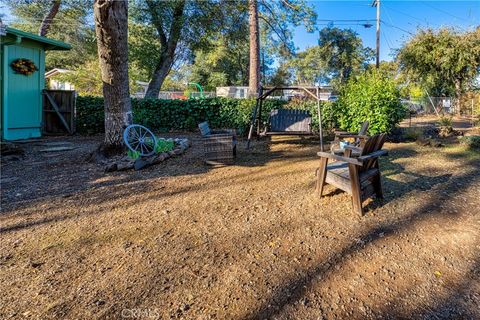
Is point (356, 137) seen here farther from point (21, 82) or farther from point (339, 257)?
point (21, 82)

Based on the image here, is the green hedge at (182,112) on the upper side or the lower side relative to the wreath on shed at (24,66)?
lower

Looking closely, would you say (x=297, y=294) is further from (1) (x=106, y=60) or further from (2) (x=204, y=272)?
(1) (x=106, y=60)

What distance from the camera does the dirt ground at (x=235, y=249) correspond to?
5.73 ft

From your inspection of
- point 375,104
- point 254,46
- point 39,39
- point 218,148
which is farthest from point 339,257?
point 254,46

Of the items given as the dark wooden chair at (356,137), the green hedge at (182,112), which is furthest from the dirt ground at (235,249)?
the green hedge at (182,112)

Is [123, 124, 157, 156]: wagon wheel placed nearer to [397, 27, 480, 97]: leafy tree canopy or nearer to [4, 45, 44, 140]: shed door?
[4, 45, 44, 140]: shed door

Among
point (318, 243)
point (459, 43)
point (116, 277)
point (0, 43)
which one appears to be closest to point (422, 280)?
point (318, 243)

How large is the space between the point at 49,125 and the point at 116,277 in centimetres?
804

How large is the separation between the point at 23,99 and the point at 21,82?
0.40 m

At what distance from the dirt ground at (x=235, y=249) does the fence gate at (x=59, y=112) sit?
16.0 ft

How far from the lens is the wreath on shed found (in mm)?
7184

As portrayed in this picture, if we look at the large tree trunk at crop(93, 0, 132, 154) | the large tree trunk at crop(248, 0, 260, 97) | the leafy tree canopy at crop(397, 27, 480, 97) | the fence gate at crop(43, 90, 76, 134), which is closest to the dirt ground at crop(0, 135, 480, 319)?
the large tree trunk at crop(93, 0, 132, 154)

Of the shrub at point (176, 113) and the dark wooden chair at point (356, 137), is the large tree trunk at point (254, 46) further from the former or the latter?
the dark wooden chair at point (356, 137)

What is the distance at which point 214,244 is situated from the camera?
94.6 inches
